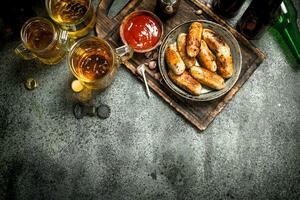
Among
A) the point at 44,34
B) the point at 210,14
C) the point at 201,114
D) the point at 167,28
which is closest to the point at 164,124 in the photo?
the point at 201,114

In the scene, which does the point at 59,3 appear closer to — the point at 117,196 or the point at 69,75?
the point at 69,75

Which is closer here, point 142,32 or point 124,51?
point 124,51

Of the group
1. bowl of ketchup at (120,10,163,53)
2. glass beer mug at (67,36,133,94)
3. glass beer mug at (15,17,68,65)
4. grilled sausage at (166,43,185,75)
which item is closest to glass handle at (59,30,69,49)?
glass beer mug at (15,17,68,65)

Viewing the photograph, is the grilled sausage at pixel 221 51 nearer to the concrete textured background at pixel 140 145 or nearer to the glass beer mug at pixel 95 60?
the concrete textured background at pixel 140 145

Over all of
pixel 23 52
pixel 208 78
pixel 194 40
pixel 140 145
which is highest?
pixel 194 40

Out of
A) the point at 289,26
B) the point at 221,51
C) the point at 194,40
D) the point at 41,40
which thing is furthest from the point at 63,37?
the point at 289,26

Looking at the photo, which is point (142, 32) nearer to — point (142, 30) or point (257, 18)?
point (142, 30)
